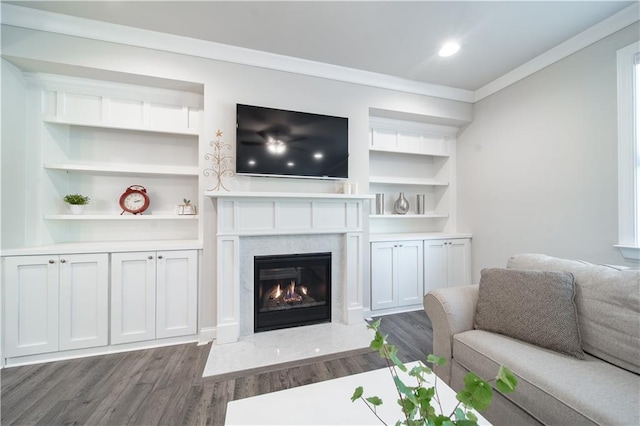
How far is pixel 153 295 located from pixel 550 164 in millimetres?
3860

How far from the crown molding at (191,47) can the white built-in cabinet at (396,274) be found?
6.05 ft

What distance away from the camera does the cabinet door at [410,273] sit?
291 cm

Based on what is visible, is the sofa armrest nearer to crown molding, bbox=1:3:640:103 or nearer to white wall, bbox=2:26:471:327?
white wall, bbox=2:26:471:327

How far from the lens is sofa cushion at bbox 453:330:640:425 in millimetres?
914

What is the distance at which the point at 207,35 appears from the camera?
214 cm

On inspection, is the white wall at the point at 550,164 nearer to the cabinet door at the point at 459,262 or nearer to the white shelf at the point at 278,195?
the cabinet door at the point at 459,262

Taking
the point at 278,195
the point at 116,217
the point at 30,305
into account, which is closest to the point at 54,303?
the point at 30,305

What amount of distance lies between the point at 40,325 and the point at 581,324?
3.61 m

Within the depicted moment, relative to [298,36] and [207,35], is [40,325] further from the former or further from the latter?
[298,36]

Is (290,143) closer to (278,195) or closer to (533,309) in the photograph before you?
(278,195)

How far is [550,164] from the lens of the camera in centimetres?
236

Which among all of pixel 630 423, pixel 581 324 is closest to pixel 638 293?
pixel 581 324

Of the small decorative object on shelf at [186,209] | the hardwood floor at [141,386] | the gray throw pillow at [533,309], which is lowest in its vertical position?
the hardwood floor at [141,386]

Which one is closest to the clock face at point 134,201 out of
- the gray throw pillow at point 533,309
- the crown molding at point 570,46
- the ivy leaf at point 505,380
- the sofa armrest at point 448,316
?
the sofa armrest at point 448,316
